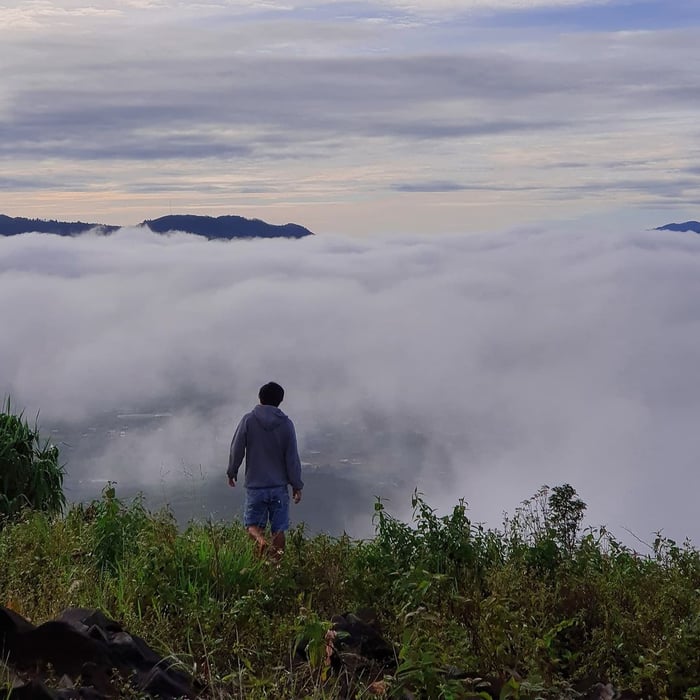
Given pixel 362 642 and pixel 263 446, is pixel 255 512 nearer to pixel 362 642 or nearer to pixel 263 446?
pixel 263 446

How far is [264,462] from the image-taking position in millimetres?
9875

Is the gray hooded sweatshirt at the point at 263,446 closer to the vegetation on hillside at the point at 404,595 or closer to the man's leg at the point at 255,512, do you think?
the man's leg at the point at 255,512

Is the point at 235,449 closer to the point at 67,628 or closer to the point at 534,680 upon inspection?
the point at 67,628

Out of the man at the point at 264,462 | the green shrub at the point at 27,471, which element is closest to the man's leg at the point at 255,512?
the man at the point at 264,462

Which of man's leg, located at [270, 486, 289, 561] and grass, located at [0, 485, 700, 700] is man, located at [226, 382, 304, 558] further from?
grass, located at [0, 485, 700, 700]

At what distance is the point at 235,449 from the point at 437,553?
10.3ft

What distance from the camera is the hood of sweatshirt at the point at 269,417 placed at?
9859 millimetres

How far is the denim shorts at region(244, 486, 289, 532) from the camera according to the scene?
32.3 ft

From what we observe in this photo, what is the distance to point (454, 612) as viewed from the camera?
6.37 meters

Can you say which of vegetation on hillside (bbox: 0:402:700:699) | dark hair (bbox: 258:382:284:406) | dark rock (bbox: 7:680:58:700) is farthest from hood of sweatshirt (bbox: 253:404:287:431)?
dark rock (bbox: 7:680:58:700)

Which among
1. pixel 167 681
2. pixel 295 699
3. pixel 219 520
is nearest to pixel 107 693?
pixel 167 681

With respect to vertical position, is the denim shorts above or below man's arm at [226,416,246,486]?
below

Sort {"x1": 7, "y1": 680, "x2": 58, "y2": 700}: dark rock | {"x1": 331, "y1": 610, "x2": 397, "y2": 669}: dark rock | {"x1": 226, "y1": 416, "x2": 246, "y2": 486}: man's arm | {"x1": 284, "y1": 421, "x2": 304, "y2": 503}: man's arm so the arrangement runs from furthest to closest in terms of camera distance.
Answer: {"x1": 284, "y1": 421, "x2": 304, "y2": 503}: man's arm → {"x1": 226, "y1": 416, "x2": 246, "y2": 486}: man's arm → {"x1": 331, "y1": 610, "x2": 397, "y2": 669}: dark rock → {"x1": 7, "y1": 680, "x2": 58, "y2": 700}: dark rock

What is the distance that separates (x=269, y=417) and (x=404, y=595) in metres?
3.70
